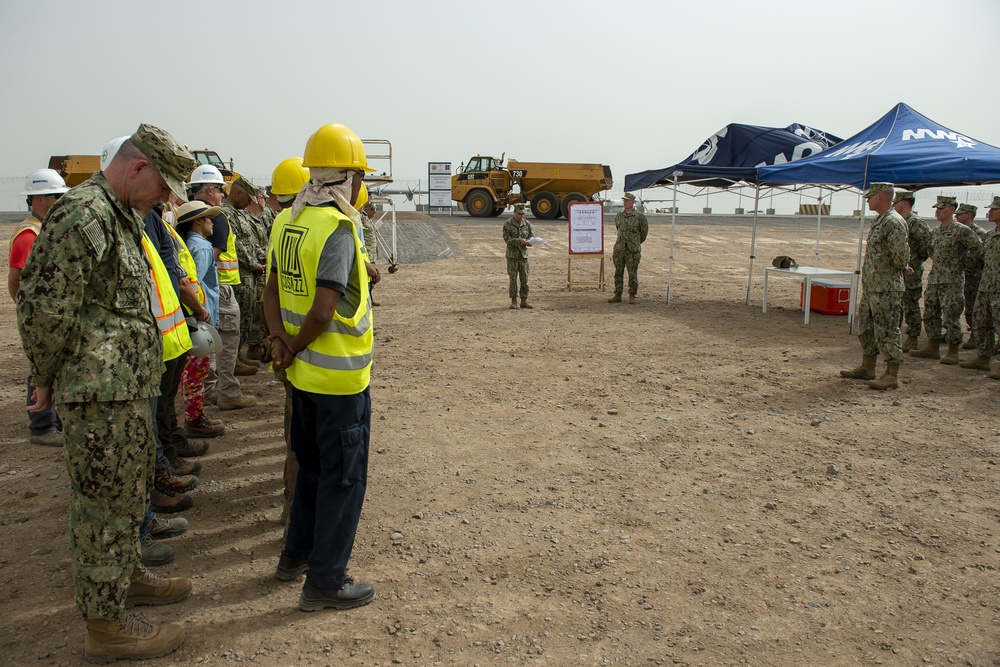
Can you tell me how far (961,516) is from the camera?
4.24 m

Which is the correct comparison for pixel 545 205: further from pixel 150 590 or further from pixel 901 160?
pixel 150 590

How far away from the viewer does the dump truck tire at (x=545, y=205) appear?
28078 mm

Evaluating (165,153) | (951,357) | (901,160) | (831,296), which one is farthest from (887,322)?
(165,153)

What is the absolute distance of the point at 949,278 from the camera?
28.0ft

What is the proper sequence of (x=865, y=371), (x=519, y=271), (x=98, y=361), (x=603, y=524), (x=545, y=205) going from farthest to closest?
1. (x=545, y=205)
2. (x=519, y=271)
3. (x=865, y=371)
4. (x=603, y=524)
5. (x=98, y=361)

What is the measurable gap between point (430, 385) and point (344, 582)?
3.89 m

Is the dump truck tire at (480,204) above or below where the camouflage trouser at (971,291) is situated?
above

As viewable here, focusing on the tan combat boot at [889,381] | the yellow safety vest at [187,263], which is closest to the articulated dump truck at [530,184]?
the tan combat boot at [889,381]

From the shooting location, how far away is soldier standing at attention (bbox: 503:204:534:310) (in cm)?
1162

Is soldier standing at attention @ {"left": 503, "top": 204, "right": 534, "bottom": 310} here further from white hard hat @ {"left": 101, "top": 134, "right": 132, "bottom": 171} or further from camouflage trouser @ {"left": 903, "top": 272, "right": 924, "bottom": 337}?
white hard hat @ {"left": 101, "top": 134, "right": 132, "bottom": 171}

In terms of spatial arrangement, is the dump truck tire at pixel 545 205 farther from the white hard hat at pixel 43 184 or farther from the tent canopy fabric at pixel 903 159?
the white hard hat at pixel 43 184

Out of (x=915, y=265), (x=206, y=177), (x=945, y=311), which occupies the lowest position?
(x=945, y=311)

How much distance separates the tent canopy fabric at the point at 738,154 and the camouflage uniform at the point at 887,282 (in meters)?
5.12

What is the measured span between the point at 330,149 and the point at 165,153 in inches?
24.5
